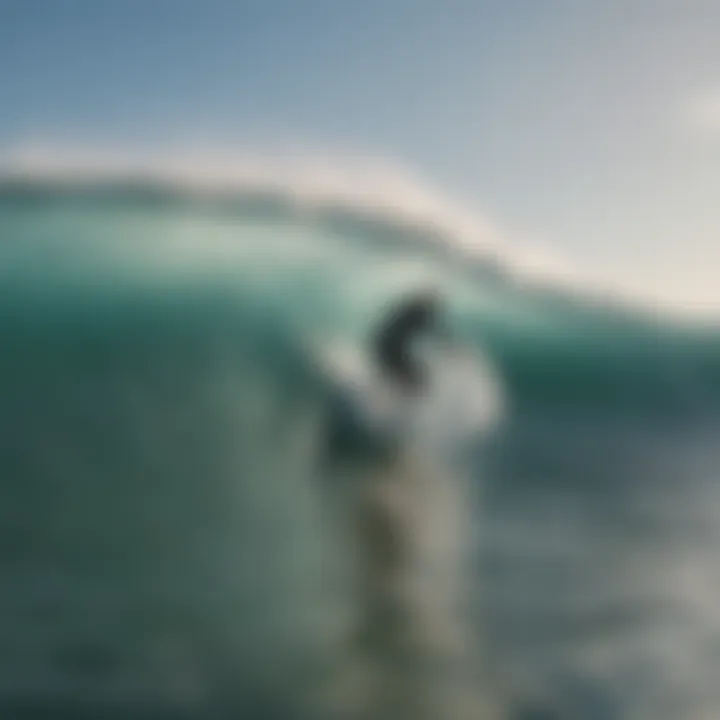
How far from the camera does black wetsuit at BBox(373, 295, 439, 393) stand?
1.70 meters

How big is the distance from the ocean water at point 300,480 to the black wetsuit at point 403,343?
3cm

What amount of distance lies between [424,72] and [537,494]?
0.72m

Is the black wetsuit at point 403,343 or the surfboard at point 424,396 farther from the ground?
the black wetsuit at point 403,343

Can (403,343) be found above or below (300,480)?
above

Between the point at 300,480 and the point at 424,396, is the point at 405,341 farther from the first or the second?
the point at 300,480

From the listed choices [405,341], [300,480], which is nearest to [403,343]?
[405,341]

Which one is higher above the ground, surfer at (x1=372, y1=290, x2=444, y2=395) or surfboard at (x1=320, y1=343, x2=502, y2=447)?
surfer at (x1=372, y1=290, x2=444, y2=395)

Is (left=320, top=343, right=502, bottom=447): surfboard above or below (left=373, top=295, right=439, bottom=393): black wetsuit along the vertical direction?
below

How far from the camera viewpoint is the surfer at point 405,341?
1698mm

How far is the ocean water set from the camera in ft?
5.34

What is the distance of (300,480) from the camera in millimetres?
1675

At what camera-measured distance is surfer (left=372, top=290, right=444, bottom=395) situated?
5.57ft

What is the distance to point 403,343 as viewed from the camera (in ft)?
5.60

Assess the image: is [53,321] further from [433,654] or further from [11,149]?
[433,654]
